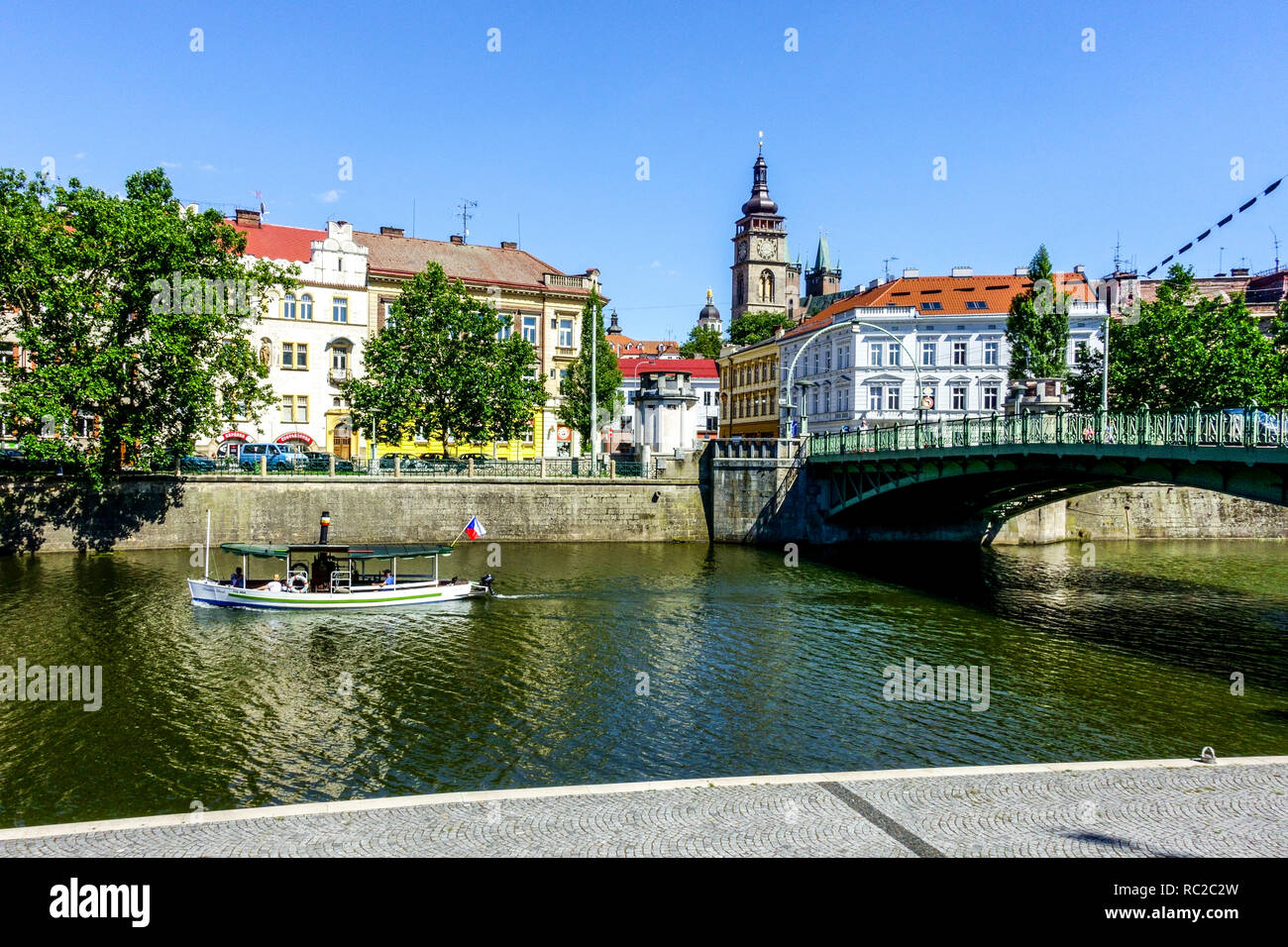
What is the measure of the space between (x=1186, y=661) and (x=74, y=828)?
28324 mm

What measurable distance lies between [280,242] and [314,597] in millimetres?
46766

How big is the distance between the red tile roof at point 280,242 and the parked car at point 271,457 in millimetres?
15009

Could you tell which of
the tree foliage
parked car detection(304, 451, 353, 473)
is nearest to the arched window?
the tree foliage

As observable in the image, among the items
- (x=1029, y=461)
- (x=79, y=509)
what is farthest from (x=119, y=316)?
(x=1029, y=461)

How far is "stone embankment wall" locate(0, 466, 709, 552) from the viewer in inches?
1953

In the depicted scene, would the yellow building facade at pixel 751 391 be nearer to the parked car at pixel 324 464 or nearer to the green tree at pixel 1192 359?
the green tree at pixel 1192 359

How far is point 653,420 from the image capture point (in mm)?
63969

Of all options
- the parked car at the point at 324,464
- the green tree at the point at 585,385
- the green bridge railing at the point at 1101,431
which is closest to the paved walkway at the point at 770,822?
the green bridge railing at the point at 1101,431

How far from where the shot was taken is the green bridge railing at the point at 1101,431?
1064 inches

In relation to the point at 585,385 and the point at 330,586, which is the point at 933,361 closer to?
the point at 585,385

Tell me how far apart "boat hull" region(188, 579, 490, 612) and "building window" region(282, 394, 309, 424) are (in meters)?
36.4

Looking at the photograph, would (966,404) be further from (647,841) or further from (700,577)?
(647,841)

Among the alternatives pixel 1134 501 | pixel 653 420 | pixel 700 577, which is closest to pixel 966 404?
pixel 1134 501

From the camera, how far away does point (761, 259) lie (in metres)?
169
